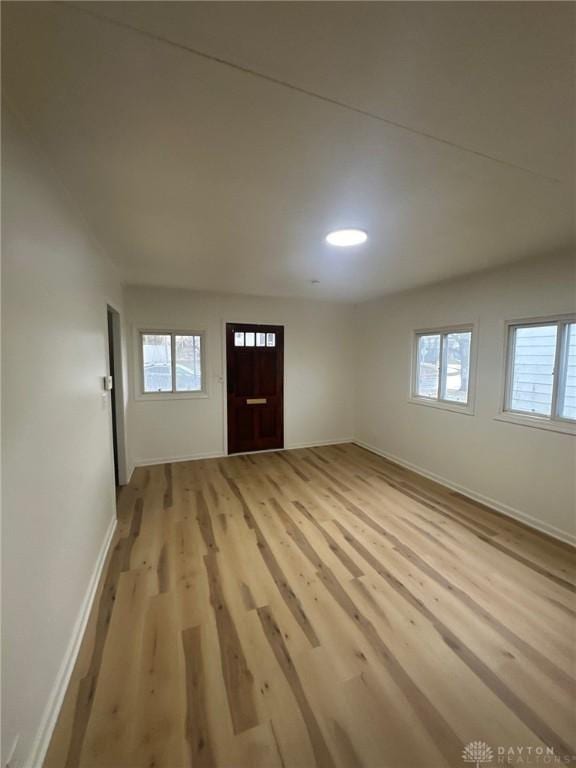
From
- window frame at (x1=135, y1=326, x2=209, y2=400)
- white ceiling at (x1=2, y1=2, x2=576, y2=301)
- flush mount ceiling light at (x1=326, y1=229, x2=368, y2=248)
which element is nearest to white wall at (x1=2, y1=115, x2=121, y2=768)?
white ceiling at (x1=2, y1=2, x2=576, y2=301)

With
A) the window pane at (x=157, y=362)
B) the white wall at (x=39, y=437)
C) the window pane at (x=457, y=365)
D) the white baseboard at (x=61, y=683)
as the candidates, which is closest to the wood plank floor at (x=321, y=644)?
the white baseboard at (x=61, y=683)

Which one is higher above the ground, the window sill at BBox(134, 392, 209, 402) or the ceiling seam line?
the ceiling seam line

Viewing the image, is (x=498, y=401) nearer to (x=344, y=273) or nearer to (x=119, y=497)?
(x=344, y=273)

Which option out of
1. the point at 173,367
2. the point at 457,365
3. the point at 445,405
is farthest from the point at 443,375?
the point at 173,367

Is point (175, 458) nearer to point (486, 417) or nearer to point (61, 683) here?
point (61, 683)

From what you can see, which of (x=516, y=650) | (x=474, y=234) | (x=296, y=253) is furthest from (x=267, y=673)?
(x=474, y=234)

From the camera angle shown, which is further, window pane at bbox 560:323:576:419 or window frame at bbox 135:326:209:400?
window frame at bbox 135:326:209:400

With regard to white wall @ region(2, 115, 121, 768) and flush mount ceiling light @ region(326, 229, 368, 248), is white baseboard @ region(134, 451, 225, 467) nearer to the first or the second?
white wall @ region(2, 115, 121, 768)

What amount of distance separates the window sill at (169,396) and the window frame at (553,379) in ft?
12.0

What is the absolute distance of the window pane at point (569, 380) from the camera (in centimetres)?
256

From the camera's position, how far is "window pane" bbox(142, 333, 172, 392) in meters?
4.20

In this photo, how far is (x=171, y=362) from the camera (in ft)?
14.2

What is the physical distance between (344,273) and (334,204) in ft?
5.17

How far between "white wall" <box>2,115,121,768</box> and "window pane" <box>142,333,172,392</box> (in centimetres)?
228
